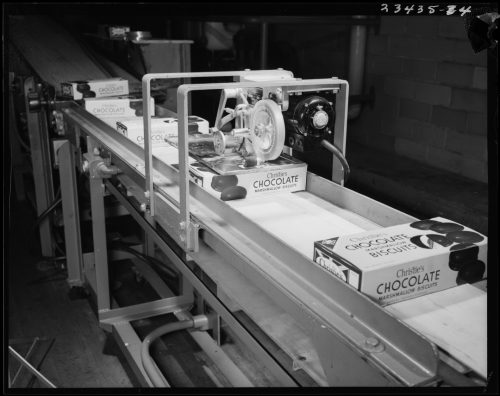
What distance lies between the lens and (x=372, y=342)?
2.69 feet

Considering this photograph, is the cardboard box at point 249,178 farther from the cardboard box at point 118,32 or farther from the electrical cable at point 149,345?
the cardboard box at point 118,32

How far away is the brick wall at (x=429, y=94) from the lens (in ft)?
10.2

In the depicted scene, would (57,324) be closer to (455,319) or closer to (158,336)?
(158,336)

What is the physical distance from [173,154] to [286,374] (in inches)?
35.0

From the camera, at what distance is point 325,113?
1292 millimetres

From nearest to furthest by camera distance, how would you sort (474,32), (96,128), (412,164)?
(474,32) < (96,128) < (412,164)

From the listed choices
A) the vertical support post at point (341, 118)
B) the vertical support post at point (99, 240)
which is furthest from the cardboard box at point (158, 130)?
the vertical support post at point (341, 118)

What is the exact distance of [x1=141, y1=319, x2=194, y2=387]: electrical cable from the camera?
194 centimetres

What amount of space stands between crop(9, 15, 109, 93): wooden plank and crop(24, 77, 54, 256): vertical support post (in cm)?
18

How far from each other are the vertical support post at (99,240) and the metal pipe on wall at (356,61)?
2050 mm

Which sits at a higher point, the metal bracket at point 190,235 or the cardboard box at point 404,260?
the cardboard box at point 404,260

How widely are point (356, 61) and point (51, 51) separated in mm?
1936

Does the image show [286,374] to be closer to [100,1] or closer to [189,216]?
[189,216]
